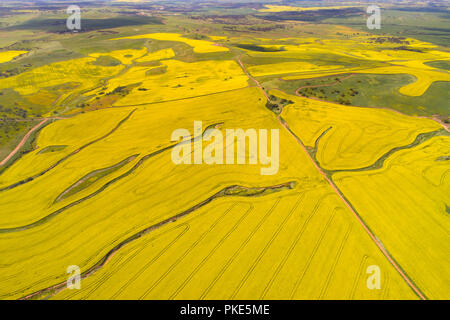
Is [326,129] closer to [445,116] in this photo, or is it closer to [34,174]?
[445,116]

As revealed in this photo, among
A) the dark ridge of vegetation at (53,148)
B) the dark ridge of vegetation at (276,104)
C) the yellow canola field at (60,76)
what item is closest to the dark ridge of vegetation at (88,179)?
the dark ridge of vegetation at (53,148)

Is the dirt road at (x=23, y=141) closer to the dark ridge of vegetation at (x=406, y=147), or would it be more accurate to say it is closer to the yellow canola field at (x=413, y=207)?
the dark ridge of vegetation at (x=406, y=147)

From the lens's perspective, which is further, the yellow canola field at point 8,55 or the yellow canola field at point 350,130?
the yellow canola field at point 8,55

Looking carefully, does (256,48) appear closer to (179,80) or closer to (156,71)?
(156,71)

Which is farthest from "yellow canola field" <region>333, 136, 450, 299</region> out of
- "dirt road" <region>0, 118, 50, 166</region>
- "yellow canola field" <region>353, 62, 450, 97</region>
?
"dirt road" <region>0, 118, 50, 166</region>

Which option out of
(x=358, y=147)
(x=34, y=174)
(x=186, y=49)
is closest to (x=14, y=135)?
(x=34, y=174)

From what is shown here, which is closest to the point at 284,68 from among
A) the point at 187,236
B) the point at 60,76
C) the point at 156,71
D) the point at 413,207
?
the point at 156,71
